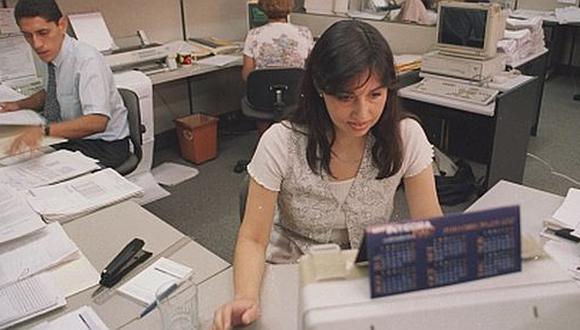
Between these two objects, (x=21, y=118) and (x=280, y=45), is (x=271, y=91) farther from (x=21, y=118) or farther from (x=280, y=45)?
(x=21, y=118)

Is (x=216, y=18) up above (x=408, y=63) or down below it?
above

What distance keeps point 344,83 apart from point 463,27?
6.34ft

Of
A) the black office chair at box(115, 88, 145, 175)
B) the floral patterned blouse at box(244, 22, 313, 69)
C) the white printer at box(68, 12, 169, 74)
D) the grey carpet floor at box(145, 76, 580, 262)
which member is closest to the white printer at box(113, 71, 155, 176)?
the white printer at box(68, 12, 169, 74)

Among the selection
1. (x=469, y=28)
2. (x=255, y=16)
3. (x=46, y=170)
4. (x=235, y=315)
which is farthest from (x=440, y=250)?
(x=255, y=16)

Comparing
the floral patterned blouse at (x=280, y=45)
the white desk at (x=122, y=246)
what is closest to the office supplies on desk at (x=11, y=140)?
the white desk at (x=122, y=246)

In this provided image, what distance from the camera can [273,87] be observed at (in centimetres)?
303

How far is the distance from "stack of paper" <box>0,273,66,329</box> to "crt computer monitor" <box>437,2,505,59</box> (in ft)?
7.74

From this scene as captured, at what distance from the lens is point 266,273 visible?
3.82 ft

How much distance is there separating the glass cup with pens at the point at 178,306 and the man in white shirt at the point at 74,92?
118cm

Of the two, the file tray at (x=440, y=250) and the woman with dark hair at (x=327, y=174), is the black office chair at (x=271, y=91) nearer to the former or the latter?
the woman with dark hair at (x=327, y=174)

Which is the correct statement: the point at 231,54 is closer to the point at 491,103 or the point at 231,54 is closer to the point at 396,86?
the point at 491,103

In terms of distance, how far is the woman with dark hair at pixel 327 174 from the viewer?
1.23m

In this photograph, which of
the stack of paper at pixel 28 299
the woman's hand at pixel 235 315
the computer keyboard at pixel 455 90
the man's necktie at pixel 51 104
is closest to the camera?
the woman's hand at pixel 235 315

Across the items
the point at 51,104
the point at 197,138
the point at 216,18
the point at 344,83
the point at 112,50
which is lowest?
the point at 197,138
